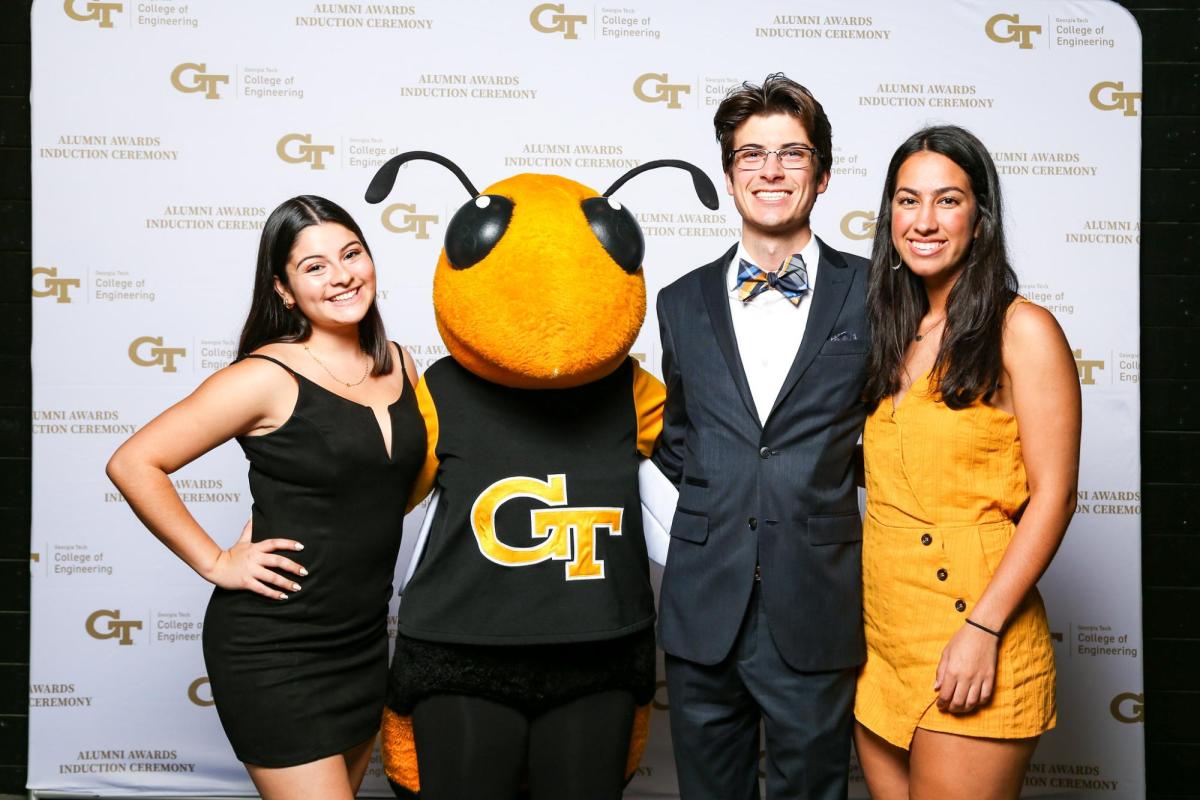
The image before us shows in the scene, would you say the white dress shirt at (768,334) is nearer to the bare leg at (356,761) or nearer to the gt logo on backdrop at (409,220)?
the bare leg at (356,761)

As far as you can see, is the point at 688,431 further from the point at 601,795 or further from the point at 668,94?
the point at 668,94

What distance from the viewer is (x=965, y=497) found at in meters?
1.70

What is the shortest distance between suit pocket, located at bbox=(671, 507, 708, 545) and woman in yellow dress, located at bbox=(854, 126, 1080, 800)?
11.8 inches

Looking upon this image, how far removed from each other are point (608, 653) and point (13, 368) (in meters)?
2.54

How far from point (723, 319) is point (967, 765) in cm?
87

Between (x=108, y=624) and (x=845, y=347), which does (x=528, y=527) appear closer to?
(x=845, y=347)

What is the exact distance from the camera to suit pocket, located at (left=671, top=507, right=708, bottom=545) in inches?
71.7

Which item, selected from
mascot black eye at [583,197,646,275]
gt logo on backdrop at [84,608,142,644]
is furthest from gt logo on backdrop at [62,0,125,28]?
mascot black eye at [583,197,646,275]

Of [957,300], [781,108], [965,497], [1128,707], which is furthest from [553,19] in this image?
[1128,707]

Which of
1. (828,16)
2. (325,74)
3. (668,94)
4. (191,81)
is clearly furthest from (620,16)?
(191,81)

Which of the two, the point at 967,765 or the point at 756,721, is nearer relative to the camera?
the point at 967,765

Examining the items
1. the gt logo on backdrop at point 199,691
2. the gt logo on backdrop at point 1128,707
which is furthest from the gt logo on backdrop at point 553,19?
the gt logo on backdrop at point 1128,707

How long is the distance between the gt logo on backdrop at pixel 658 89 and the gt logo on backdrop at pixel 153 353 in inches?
66.1

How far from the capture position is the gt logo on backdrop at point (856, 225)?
3270mm
